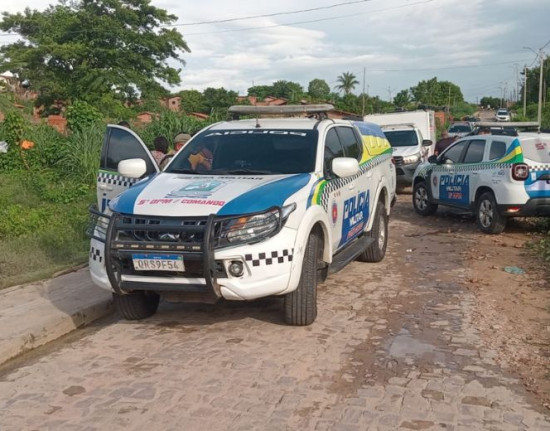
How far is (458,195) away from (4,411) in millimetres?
9304

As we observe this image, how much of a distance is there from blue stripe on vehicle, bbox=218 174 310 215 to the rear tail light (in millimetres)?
5592

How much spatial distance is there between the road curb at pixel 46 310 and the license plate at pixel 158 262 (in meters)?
1.20

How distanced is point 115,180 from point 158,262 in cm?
272

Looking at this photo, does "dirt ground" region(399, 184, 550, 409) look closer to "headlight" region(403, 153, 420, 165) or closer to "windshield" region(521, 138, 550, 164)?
"windshield" region(521, 138, 550, 164)

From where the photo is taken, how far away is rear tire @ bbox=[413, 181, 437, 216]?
1303 cm

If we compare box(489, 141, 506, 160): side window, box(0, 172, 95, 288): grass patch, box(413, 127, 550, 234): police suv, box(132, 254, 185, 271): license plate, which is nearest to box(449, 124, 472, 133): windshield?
box(413, 127, 550, 234): police suv

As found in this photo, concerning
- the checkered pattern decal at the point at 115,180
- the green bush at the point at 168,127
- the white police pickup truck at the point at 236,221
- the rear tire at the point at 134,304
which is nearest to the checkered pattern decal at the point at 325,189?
the white police pickup truck at the point at 236,221

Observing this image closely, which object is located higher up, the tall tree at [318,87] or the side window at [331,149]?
the tall tree at [318,87]

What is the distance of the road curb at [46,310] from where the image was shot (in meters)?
5.43

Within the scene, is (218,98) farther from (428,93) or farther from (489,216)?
(489,216)

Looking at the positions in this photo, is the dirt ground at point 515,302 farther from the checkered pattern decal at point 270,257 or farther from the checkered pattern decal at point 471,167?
the checkered pattern decal at point 270,257

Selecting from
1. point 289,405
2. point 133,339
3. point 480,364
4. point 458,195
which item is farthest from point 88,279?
point 458,195

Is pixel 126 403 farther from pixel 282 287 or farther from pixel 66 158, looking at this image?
pixel 66 158

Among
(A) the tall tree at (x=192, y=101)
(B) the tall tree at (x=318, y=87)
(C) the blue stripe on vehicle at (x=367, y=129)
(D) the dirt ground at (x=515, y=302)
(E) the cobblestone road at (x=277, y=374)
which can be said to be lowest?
(D) the dirt ground at (x=515, y=302)
